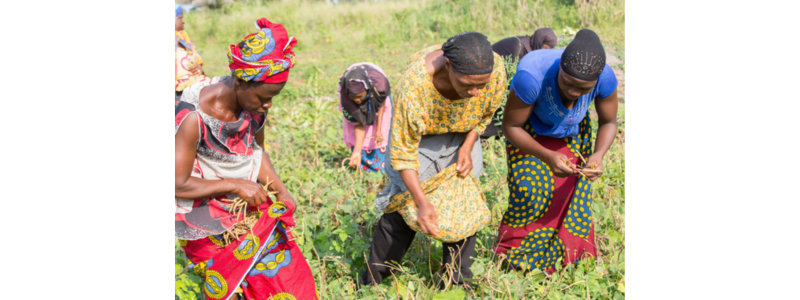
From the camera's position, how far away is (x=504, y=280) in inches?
104

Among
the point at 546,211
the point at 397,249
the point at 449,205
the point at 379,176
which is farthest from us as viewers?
the point at 379,176

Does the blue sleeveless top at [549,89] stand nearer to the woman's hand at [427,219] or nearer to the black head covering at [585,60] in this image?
the black head covering at [585,60]

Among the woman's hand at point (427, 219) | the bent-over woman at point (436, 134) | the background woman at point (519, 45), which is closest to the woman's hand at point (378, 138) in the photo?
the background woman at point (519, 45)

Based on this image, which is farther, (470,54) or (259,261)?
(259,261)

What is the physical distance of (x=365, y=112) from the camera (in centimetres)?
466

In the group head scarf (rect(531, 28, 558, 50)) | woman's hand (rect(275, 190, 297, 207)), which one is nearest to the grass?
woman's hand (rect(275, 190, 297, 207))

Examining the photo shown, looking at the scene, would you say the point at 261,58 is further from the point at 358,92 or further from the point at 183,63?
the point at 183,63

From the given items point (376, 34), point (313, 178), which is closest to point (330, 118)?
point (313, 178)

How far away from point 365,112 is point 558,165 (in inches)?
Result: 94.6

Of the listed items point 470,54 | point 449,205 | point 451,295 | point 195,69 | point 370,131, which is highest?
point 470,54

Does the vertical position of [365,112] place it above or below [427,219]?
below

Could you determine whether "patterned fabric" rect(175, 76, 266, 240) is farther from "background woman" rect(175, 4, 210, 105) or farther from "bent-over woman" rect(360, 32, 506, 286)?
"background woman" rect(175, 4, 210, 105)

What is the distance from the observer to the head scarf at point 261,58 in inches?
77.5

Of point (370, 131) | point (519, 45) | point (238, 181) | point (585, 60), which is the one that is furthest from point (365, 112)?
point (585, 60)
